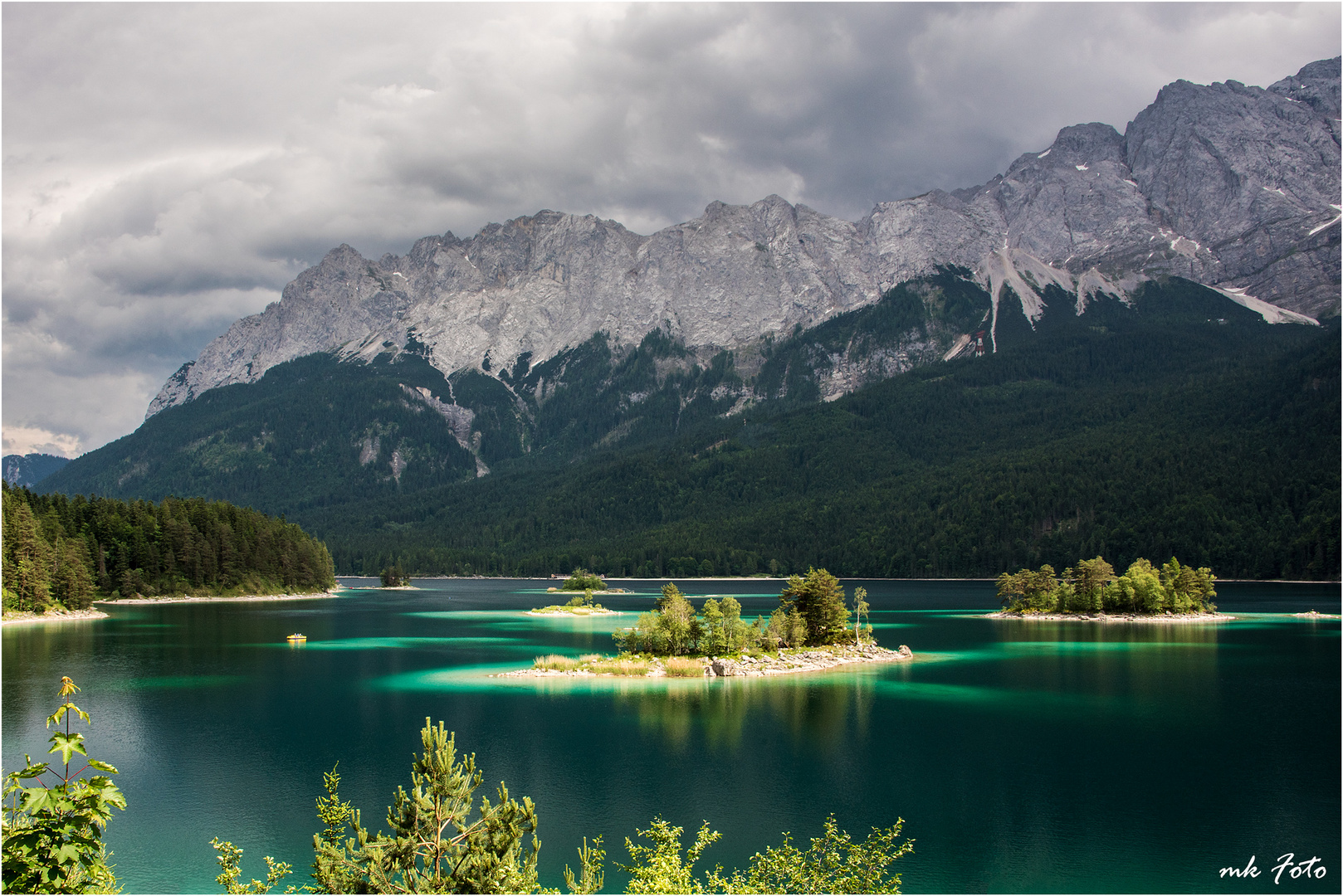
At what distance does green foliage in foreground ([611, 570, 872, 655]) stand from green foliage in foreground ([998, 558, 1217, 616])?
2022 inches

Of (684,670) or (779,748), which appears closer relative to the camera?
(779,748)

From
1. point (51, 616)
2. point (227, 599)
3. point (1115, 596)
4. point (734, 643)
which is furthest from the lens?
point (227, 599)

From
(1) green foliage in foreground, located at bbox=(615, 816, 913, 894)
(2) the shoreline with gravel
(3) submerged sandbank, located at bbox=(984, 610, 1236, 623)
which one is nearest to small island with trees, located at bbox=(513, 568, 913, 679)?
(1) green foliage in foreground, located at bbox=(615, 816, 913, 894)

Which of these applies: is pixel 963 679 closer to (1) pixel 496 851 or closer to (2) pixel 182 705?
(2) pixel 182 705

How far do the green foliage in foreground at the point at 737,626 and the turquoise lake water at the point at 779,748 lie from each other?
685 cm

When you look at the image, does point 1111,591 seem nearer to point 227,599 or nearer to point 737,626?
point 737,626

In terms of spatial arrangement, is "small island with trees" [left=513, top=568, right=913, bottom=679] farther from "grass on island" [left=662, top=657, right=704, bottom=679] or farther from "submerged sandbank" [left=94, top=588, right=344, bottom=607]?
"submerged sandbank" [left=94, top=588, right=344, bottom=607]

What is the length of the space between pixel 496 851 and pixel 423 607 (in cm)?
13966

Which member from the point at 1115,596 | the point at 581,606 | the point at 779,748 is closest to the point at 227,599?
the point at 581,606

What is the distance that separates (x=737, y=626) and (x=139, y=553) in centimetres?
10234

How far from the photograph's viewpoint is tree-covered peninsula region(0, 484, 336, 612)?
10994 cm

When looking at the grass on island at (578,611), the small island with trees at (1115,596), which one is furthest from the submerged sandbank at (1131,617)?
the grass on island at (578,611)

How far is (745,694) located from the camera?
211 ft

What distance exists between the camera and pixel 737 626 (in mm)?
78375
